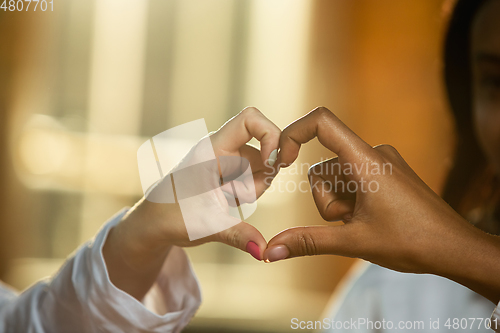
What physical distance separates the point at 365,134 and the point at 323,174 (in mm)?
112

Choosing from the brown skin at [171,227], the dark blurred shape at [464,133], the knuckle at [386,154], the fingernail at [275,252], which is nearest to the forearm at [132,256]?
the brown skin at [171,227]

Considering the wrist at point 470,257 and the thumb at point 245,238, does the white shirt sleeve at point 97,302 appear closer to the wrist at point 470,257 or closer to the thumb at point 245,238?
the thumb at point 245,238

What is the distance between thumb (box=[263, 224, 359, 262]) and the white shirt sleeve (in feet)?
0.51

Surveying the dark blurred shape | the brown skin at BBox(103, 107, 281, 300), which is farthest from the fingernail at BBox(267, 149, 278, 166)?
the dark blurred shape

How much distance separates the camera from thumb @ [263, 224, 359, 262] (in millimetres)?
280

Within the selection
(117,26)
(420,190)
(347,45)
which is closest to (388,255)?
(420,190)

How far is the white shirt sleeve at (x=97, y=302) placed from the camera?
1.14ft

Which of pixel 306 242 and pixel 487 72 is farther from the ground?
pixel 487 72

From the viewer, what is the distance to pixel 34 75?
447mm

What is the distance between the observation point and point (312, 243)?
28cm

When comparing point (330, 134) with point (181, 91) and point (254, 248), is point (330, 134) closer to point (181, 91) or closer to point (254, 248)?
point (254, 248)

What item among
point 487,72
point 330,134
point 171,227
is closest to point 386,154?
point 330,134

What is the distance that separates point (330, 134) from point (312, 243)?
0.09 meters

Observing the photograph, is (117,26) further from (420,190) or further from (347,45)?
(420,190)
